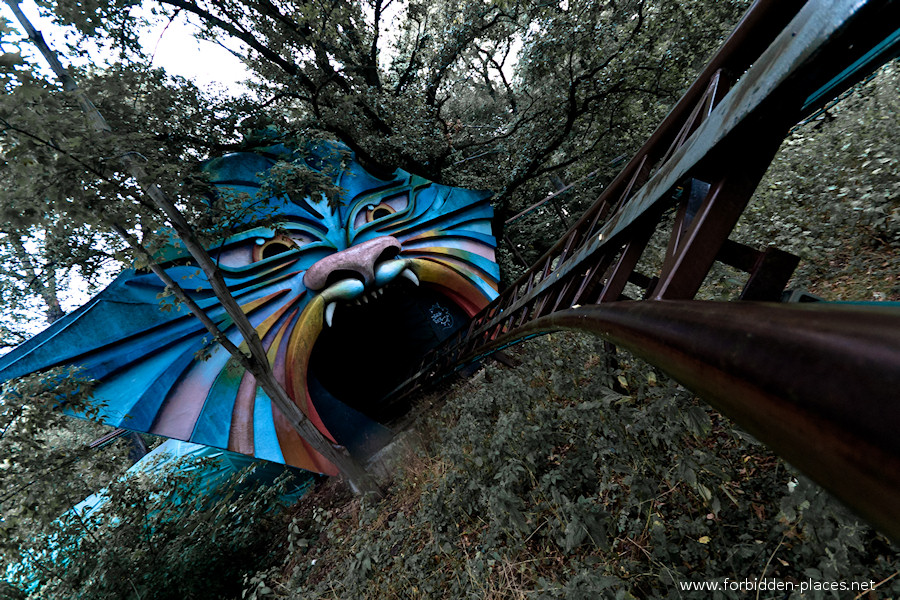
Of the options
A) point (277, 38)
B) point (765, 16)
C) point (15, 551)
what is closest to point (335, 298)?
point (15, 551)

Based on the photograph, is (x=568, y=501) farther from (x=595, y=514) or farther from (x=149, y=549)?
(x=149, y=549)

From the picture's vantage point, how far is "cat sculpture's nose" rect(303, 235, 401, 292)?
5414 millimetres

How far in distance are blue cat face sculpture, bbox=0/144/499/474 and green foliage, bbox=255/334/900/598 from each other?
85.9 inches

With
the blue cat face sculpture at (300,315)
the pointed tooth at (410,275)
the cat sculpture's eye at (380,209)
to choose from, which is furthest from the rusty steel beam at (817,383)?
the cat sculpture's eye at (380,209)

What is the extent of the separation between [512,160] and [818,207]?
560cm

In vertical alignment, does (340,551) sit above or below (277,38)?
below

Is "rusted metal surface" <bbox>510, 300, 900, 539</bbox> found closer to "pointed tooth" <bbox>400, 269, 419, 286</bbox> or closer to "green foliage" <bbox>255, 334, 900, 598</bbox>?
"green foliage" <bbox>255, 334, 900, 598</bbox>

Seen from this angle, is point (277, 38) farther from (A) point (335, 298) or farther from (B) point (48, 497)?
(B) point (48, 497)

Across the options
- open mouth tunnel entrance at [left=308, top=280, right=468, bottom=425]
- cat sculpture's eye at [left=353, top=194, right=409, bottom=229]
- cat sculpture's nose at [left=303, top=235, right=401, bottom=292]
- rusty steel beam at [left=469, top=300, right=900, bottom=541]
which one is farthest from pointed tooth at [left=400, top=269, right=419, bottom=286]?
rusty steel beam at [left=469, top=300, right=900, bottom=541]

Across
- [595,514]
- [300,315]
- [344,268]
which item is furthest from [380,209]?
[595,514]

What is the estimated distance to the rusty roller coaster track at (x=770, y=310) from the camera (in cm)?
48

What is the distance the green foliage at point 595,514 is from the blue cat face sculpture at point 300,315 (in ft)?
7.16

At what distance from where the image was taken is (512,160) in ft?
27.2

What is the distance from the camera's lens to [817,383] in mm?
548
